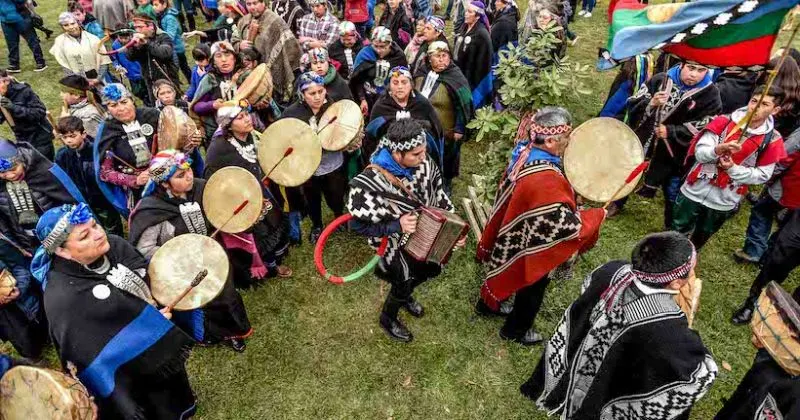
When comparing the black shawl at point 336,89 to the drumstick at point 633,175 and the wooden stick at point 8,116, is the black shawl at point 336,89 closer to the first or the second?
the drumstick at point 633,175

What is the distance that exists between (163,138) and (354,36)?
360cm

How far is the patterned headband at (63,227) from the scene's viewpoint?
2916 mm

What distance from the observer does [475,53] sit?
7.21 metres

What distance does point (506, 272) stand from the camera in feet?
13.2

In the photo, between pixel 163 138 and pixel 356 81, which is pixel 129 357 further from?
pixel 356 81

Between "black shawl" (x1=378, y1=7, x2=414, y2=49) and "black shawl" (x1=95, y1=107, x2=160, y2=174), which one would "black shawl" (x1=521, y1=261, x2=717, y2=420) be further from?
"black shawl" (x1=378, y1=7, x2=414, y2=49)

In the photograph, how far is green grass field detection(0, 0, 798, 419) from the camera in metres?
4.25

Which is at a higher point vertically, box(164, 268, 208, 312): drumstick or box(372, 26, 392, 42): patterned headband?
box(372, 26, 392, 42): patterned headband

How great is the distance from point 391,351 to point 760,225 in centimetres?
424

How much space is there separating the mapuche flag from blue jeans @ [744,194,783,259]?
2.29 meters

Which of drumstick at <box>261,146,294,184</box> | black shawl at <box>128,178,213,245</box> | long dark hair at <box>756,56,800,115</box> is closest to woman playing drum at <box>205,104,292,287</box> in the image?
drumstick at <box>261,146,294,184</box>

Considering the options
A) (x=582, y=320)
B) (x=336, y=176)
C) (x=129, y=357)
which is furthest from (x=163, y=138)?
(x=582, y=320)

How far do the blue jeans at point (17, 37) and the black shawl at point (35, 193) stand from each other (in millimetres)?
7599

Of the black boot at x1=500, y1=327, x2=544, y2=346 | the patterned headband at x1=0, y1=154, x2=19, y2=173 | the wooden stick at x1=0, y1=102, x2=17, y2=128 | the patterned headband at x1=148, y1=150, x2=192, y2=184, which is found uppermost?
the patterned headband at x1=148, y1=150, x2=192, y2=184
